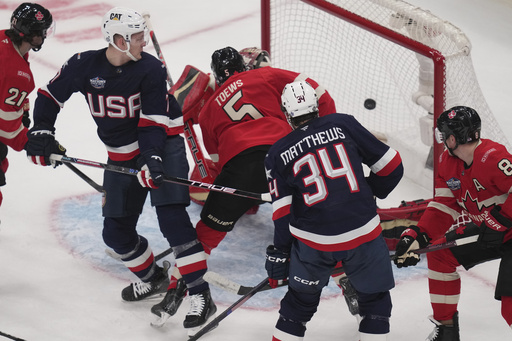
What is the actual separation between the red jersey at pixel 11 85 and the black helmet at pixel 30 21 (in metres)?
0.08

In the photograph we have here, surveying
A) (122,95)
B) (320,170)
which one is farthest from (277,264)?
(122,95)

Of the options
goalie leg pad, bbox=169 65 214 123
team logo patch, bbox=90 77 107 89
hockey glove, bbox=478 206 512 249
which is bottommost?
hockey glove, bbox=478 206 512 249

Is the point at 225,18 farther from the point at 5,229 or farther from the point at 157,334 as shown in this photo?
the point at 157,334

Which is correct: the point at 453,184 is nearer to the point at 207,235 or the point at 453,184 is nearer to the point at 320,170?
the point at 320,170

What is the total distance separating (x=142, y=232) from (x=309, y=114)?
1.72m

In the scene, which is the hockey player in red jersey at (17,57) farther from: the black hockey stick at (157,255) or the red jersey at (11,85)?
the black hockey stick at (157,255)

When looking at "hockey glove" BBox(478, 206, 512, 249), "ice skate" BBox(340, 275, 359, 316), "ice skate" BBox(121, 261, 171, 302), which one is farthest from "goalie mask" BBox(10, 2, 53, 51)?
"hockey glove" BBox(478, 206, 512, 249)

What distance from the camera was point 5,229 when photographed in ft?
15.0

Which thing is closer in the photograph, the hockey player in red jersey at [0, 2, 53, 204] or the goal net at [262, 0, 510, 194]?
the hockey player in red jersey at [0, 2, 53, 204]

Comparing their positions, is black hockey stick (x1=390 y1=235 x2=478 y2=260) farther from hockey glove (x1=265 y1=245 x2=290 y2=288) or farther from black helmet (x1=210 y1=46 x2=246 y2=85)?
black helmet (x1=210 y1=46 x2=246 y2=85)

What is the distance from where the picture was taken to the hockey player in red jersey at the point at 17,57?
380 cm

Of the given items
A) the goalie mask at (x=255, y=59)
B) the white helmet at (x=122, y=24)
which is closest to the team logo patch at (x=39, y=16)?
the white helmet at (x=122, y=24)

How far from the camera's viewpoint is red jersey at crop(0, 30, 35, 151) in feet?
12.4

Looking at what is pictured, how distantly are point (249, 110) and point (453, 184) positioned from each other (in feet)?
3.26
